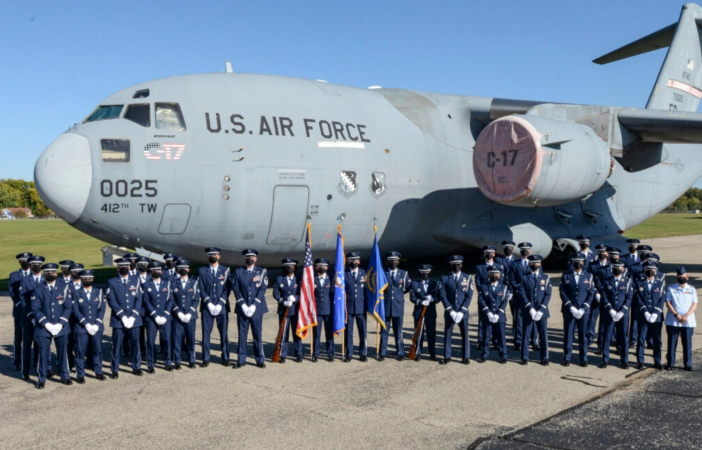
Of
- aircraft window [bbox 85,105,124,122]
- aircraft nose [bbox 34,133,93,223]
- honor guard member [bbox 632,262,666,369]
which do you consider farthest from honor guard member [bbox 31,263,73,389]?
honor guard member [bbox 632,262,666,369]

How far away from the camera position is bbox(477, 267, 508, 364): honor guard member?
9492 mm

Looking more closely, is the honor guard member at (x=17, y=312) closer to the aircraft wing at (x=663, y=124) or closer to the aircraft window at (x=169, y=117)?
the aircraft window at (x=169, y=117)

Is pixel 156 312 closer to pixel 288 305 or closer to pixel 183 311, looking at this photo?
pixel 183 311

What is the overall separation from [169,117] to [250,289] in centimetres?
474

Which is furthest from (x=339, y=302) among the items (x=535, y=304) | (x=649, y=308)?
(x=649, y=308)

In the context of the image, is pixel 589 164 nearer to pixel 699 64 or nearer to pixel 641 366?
pixel 641 366

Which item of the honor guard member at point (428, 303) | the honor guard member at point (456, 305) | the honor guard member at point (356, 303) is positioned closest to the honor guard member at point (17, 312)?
the honor guard member at point (356, 303)

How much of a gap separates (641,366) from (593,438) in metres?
3.36

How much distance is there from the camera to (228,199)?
41.8 feet

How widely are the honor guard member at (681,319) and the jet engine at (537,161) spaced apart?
200 inches

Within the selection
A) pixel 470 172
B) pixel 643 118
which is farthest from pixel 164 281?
pixel 643 118

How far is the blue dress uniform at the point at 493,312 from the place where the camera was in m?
9.49

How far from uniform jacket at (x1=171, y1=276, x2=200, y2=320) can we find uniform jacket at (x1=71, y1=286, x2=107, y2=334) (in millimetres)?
1014

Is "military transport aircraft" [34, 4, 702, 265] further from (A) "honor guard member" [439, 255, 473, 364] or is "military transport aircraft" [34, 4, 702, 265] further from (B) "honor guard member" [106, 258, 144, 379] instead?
(A) "honor guard member" [439, 255, 473, 364]
